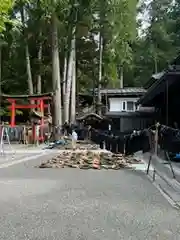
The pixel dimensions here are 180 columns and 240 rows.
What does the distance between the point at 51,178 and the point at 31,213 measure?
4861 millimetres

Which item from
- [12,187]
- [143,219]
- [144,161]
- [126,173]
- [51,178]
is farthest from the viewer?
[144,161]

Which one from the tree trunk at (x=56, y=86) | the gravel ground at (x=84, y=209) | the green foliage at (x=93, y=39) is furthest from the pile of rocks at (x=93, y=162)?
the tree trunk at (x=56, y=86)

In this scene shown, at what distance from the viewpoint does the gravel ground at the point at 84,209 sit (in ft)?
19.5

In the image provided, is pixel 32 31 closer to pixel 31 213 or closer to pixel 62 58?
pixel 62 58

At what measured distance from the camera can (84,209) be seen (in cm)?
760

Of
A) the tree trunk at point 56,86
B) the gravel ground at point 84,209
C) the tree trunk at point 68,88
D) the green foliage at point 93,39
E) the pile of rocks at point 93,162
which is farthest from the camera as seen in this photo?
the tree trunk at point 68,88

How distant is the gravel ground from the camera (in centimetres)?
593

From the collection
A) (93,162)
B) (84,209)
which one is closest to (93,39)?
(93,162)

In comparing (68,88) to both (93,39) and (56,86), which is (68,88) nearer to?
(56,86)

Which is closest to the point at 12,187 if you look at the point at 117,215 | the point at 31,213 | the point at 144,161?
the point at 31,213

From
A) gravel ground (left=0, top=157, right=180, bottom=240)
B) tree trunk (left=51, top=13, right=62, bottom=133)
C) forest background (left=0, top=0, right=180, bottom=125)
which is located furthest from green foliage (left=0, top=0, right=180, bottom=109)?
gravel ground (left=0, top=157, right=180, bottom=240)

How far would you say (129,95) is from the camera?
48094mm

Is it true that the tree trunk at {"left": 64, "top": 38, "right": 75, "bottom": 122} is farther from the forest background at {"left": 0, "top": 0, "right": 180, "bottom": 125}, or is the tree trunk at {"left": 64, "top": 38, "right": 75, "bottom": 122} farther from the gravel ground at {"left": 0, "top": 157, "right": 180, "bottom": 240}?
the gravel ground at {"left": 0, "top": 157, "right": 180, "bottom": 240}

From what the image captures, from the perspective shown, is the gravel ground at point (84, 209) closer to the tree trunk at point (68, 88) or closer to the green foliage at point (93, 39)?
the green foliage at point (93, 39)
